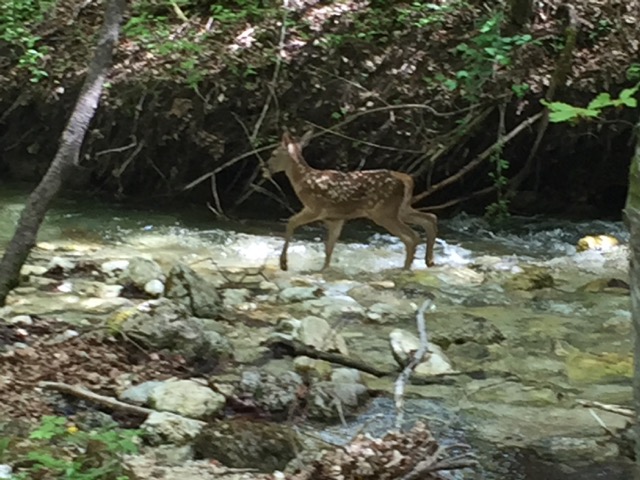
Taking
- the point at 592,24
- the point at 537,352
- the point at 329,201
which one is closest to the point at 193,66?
the point at 329,201

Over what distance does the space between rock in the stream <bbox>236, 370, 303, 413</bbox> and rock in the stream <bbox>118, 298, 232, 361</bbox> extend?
502 millimetres

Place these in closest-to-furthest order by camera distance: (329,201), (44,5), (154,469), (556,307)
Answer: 1. (154,469)
2. (556,307)
3. (329,201)
4. (44,5)

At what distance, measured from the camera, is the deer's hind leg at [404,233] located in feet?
25.1

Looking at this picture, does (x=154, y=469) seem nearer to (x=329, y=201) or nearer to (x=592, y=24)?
(x=329, y=201)

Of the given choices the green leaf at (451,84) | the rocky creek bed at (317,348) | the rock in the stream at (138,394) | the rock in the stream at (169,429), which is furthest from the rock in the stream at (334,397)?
the green leaf at (451,84)

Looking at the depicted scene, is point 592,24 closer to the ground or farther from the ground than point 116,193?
farther from the ground

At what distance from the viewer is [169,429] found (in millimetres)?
3572

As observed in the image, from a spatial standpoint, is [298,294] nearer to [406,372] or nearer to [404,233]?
[404,233]

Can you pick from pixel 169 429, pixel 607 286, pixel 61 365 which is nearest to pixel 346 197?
pixel 607 286

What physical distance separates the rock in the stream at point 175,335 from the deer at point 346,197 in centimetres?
264

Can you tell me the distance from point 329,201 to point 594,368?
10.6ft

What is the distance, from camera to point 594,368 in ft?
16.0

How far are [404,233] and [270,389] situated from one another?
12.4ft

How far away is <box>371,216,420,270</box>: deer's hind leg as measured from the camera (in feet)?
25.1
